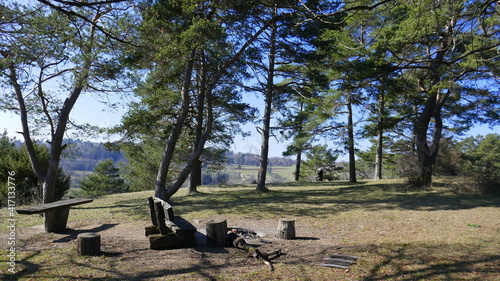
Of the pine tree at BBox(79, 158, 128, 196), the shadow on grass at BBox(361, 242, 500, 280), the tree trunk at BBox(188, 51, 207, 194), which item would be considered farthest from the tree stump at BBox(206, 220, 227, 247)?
the pine tree at BBox(79, 158, 128, 196)

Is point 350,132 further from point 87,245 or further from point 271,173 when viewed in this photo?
point 271,173

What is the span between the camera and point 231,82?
1398cm

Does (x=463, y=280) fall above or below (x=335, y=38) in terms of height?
below

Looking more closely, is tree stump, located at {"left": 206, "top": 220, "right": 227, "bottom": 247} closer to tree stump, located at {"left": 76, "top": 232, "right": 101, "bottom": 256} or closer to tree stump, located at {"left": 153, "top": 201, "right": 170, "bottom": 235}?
tree stump, located at {"left": 153, "top": 201, "right": 170, "bottom": 235}

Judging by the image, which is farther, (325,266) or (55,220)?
(55,220)

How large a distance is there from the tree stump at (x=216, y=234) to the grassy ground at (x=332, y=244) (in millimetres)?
386

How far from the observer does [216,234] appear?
18.9 ft

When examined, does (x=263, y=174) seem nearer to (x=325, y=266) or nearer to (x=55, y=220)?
(x=55, y=220)

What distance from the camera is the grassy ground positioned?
4199mm

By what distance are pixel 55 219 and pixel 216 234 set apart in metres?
4.31

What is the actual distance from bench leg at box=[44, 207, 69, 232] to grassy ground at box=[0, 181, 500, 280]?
0.53 m

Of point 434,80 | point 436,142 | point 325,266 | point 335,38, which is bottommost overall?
point 325,266

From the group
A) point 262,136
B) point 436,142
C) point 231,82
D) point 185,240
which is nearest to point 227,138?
point 262,136

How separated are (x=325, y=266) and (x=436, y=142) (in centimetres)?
1193
